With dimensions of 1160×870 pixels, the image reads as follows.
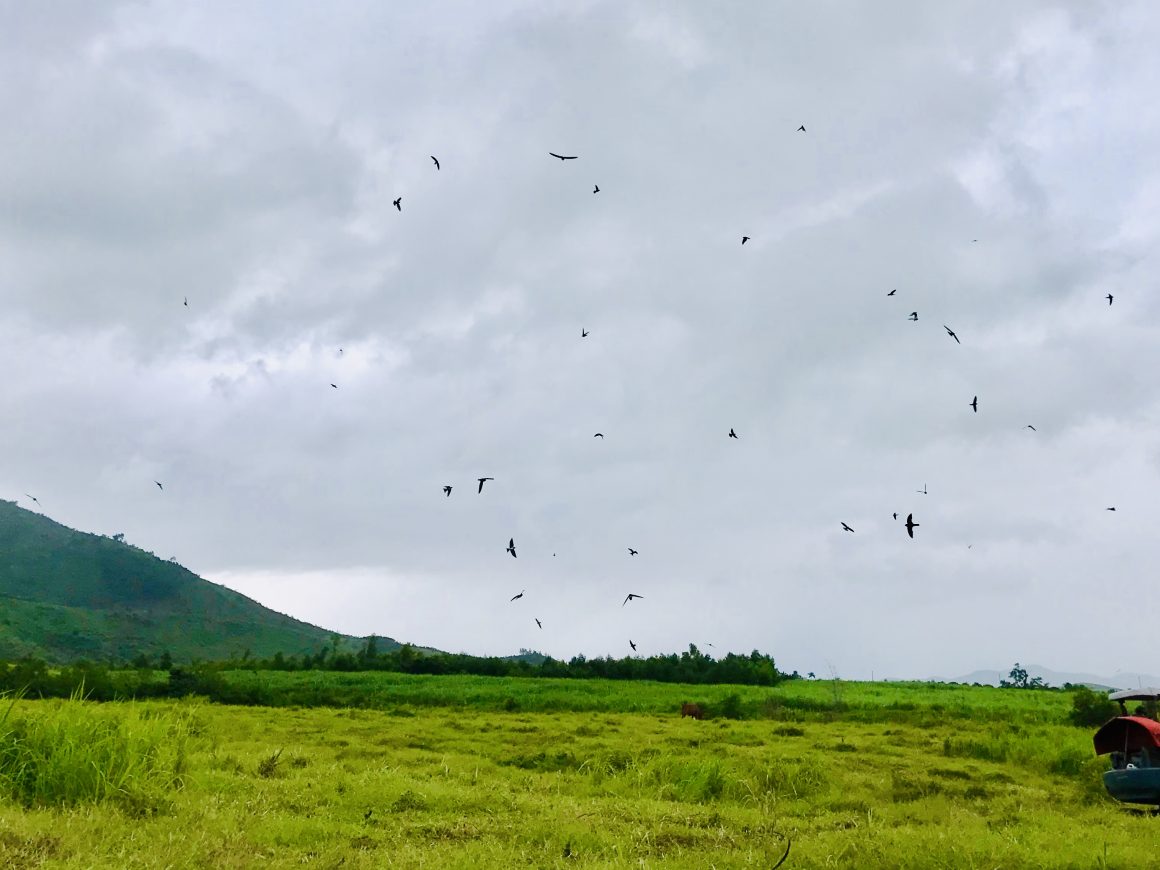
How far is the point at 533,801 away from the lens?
16266 mm

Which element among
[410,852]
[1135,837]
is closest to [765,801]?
[1135,837]

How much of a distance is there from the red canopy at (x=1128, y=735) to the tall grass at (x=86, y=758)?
17538mm

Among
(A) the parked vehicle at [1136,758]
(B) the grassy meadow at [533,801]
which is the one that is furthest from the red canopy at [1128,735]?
(B) the grassy meadow at [533,801]

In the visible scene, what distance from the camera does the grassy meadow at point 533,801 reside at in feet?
39.1

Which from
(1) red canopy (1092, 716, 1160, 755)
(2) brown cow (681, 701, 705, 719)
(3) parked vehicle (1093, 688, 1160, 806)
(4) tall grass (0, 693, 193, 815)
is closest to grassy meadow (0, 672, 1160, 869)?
(4) tall grass (0, 693, 193, 815)

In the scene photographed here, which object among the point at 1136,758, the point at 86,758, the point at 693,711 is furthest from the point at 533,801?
the point at 693,711

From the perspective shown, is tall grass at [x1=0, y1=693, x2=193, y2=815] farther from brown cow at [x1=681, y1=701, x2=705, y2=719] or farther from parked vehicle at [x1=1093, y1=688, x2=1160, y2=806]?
brown cow at [x1=681, y1=701, x2=705, y2=719]

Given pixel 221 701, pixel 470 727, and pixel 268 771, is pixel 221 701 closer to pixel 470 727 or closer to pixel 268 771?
pixel 470 727

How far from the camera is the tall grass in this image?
13.2 meters

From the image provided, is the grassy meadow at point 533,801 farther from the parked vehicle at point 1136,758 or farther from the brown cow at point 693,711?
the brown cow at point 693,711

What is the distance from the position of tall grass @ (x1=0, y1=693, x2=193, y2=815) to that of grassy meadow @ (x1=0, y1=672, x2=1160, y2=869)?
1.5 inches

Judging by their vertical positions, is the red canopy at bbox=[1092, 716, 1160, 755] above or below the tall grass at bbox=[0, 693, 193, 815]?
above

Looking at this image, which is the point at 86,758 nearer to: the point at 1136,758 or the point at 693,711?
the point at 1136,758

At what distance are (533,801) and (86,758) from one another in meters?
7.63
